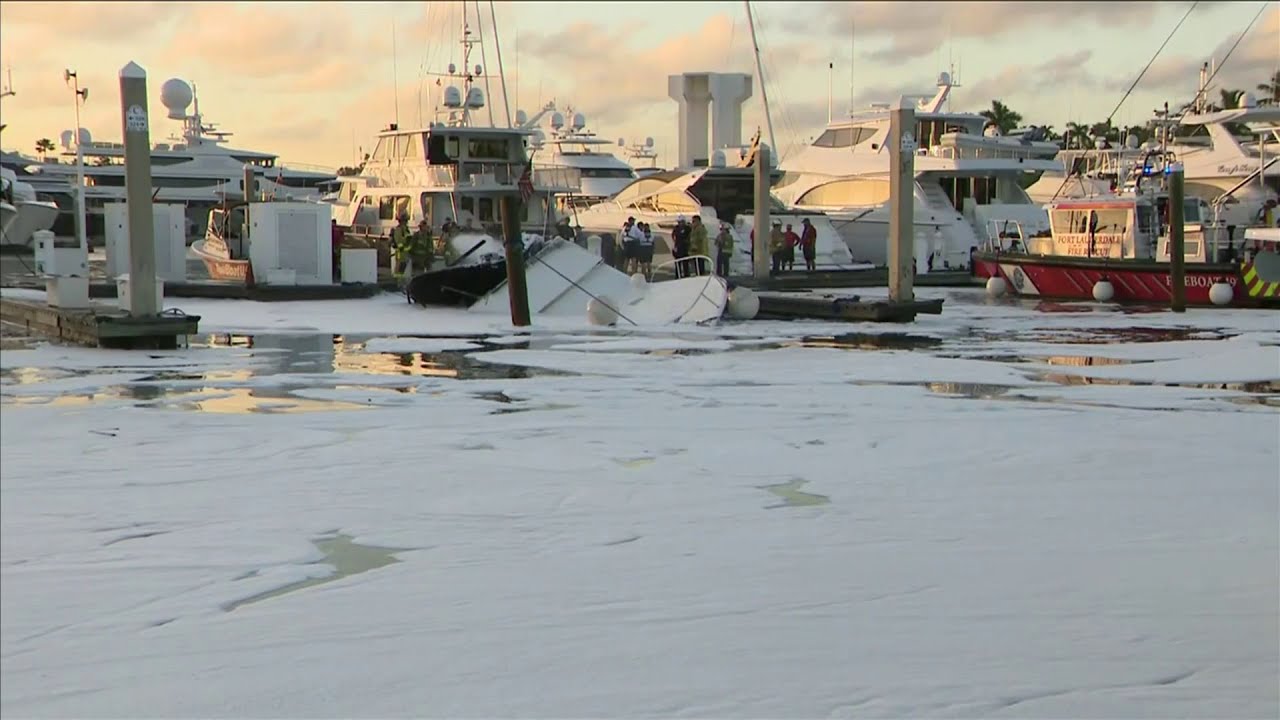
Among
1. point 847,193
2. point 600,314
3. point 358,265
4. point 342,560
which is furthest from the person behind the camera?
point 847,193

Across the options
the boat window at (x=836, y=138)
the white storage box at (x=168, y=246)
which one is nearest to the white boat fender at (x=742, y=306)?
the white storage box at (x=168, y=246)

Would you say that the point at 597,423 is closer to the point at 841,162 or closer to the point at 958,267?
the point at 958,267

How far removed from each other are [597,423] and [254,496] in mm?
3226

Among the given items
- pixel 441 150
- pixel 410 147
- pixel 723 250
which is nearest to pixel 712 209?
pixel 723 250

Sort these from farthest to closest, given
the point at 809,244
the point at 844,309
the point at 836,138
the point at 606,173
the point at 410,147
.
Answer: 1. the point at 606,173
2. the point at 836,138
3. the point at 410,147
4. the point at 809,244
5. the point at 844,309

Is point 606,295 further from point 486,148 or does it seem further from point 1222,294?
point 486,148

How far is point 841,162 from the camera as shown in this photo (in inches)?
1502

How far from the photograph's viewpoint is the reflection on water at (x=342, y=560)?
219 inches

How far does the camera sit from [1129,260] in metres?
24.7

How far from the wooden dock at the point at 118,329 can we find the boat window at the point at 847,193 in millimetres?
24306

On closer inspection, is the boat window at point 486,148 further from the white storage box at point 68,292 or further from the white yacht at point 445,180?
the white storage box at point 68,292

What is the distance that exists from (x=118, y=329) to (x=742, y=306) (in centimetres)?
880

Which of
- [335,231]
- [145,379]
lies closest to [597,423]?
[145,379]

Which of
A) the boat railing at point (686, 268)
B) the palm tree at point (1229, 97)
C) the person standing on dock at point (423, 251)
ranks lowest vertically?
the boat railing at point (686, 268)
